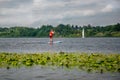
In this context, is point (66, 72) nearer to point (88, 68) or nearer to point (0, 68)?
point (88, 68)

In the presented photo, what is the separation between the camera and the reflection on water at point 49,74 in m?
21.3

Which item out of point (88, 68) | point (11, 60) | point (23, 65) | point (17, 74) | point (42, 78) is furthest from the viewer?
point (11, 60)

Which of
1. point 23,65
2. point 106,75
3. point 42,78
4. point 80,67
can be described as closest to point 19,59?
point 23,65

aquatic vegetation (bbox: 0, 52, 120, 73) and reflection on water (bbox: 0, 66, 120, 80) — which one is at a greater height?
aquatic vegetation (bbox: 0, 52, 120, 73)

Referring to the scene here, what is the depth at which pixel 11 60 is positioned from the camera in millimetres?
29891

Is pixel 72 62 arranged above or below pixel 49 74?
above

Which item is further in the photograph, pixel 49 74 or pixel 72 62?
pixel 72 62

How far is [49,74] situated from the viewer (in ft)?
76.0

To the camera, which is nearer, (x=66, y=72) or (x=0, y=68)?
(x=66, y=72)

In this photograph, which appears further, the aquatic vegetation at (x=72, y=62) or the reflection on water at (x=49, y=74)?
the aquatic vegetation at (x=72, y=62)

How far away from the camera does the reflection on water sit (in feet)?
70.0

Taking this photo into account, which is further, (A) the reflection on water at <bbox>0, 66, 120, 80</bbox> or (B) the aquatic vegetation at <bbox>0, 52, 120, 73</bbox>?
(B) the aquatic vegetation at <bbox>0, 52, 120, 73</bbox>

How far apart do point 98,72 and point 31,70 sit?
5.98 meters

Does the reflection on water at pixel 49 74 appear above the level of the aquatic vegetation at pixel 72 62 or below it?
below
